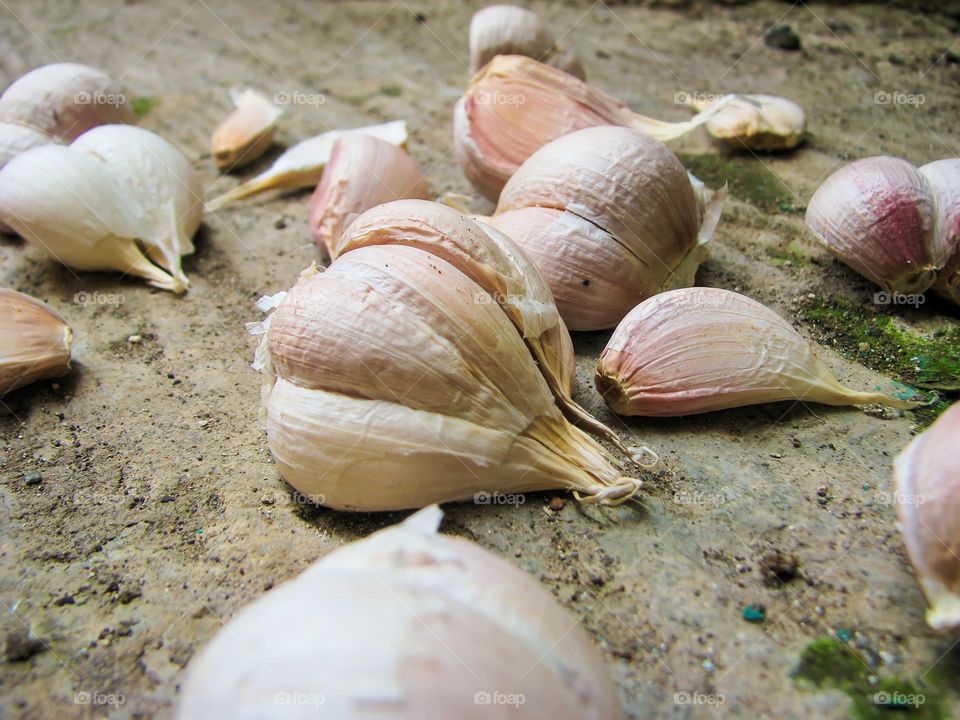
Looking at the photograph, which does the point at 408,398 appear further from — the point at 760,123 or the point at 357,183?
the point at 760,123

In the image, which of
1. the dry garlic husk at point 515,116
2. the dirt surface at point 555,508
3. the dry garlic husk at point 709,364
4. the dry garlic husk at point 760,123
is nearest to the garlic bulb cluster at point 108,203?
the dirt surface at point 555,508

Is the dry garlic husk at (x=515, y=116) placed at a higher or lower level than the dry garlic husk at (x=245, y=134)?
higher

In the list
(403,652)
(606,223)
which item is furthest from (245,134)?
(403,652)

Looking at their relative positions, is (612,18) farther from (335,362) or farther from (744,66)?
(335,362)

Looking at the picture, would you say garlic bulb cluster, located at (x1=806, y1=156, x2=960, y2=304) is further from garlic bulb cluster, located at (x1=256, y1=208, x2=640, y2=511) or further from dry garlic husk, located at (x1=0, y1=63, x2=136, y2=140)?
dry garlic husk, located at (x1=0, y1=63, x2=136, y2=140)

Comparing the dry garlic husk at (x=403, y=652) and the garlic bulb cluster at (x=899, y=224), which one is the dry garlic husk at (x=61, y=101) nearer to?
the dry garlic husk at (x=403, y=652)

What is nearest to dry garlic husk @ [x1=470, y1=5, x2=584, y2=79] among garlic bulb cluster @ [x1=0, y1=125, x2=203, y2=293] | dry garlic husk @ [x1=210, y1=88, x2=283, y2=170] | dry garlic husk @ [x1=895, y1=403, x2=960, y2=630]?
dry garlic husk @ [x1=210, y1=88, x2=283, y2=170]
